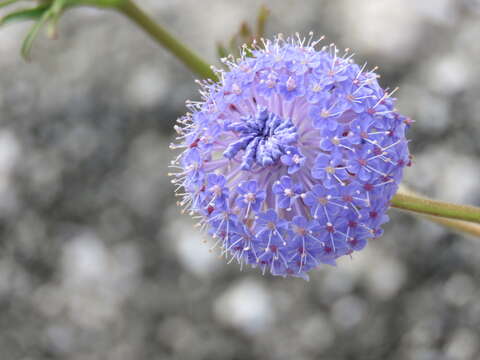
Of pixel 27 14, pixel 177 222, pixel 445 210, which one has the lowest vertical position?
pixel 445 210

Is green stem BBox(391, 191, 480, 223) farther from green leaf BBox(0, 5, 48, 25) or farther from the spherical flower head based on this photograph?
green leaf BBox(0, 5, 48, 25)

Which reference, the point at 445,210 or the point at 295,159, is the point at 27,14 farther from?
the point at 445,210

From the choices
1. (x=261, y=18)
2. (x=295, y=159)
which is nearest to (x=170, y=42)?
(x=261, y=18)

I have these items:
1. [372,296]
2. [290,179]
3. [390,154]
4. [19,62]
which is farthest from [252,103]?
[19,62]

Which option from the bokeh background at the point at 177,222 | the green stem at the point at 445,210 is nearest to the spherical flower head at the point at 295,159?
the green stem at the point at 445,210

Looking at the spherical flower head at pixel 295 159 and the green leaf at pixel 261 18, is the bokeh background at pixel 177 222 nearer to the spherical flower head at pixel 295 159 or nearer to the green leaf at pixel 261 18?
the green leaf at pixel 261 18

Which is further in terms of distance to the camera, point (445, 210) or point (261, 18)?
point (261, 18)
